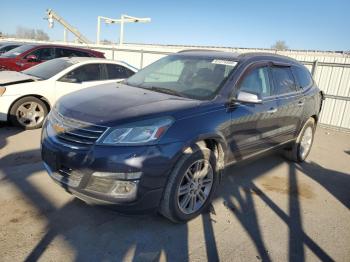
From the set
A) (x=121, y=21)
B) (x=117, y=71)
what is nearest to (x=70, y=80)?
(x=117, y=71)

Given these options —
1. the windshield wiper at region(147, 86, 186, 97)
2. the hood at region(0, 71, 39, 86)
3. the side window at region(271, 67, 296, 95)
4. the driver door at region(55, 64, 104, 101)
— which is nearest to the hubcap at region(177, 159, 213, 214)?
the windshield wiper at region(147, 86, 186, 97)

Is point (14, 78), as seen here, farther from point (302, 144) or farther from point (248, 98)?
point (302, 144)

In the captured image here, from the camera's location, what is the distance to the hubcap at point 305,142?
592 centimetres

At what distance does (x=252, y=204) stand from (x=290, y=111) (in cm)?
169

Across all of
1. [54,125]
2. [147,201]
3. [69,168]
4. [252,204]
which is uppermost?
[54,125]

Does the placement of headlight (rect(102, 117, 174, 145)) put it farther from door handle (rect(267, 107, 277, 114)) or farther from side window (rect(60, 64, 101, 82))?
side window (rect(60, 64, 101, 82))

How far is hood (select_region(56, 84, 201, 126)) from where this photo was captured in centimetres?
310

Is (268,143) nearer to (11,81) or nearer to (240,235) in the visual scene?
(240,235)

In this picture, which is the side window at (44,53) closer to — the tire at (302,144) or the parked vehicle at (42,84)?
the parked vehicle at (42,84)

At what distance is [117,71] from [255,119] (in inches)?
176

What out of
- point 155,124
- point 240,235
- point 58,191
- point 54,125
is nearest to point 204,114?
point 155,124

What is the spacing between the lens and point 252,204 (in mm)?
4082

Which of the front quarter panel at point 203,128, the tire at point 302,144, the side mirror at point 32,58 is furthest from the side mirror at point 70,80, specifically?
the tire at point 302,144

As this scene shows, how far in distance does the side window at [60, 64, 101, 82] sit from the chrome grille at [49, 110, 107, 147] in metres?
3.80
